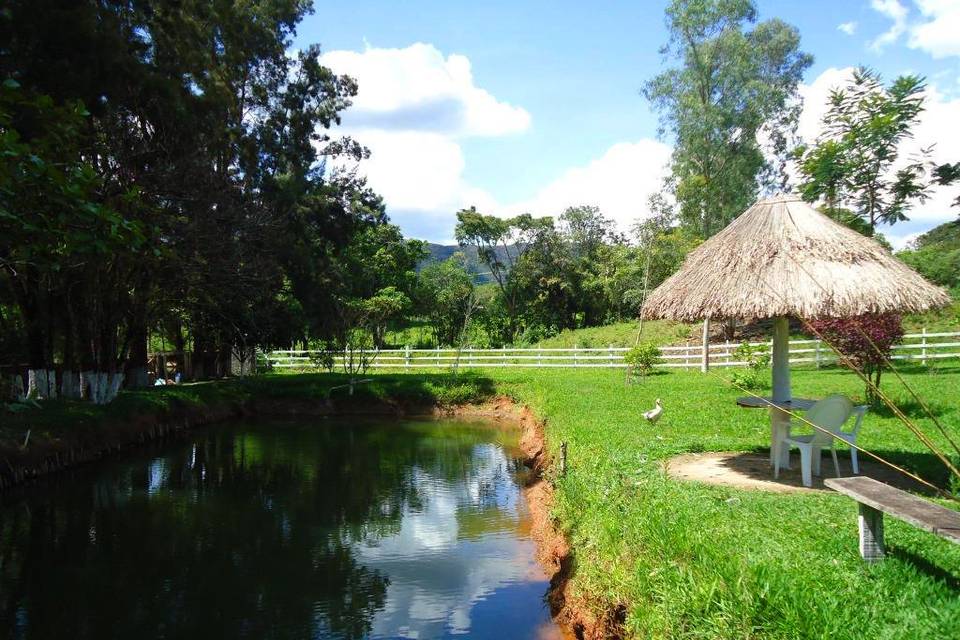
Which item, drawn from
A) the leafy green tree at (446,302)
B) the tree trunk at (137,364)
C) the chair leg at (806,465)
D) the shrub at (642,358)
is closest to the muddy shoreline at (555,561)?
the chair leg at (806,465)

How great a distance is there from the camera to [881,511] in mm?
3730

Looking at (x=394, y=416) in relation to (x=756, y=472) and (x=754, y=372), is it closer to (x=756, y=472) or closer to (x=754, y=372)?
(x=754, y=372)

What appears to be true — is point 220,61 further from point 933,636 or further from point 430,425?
point 933,636

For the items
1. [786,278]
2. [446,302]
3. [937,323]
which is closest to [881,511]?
[786,278]

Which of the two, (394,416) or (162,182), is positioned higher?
(162,182)

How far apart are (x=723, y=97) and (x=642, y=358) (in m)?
10.3

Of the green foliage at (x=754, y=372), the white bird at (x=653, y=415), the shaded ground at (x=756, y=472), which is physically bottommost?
the shaded ground at (x=756, y=472)

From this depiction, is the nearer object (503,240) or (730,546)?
(730,546)

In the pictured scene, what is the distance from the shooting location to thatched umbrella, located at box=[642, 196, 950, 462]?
21.3ft

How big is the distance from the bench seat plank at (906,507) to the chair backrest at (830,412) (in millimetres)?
2406

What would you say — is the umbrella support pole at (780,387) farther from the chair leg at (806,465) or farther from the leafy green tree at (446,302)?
the leafy green tree at (446,302)

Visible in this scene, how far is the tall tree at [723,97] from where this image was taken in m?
21.9

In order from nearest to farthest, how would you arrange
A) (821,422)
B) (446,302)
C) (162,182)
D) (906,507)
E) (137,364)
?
(906,507)
(821,422)
(162,182)
(137,364)
(446,302)

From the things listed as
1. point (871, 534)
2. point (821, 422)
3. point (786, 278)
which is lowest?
point (871, 534)
